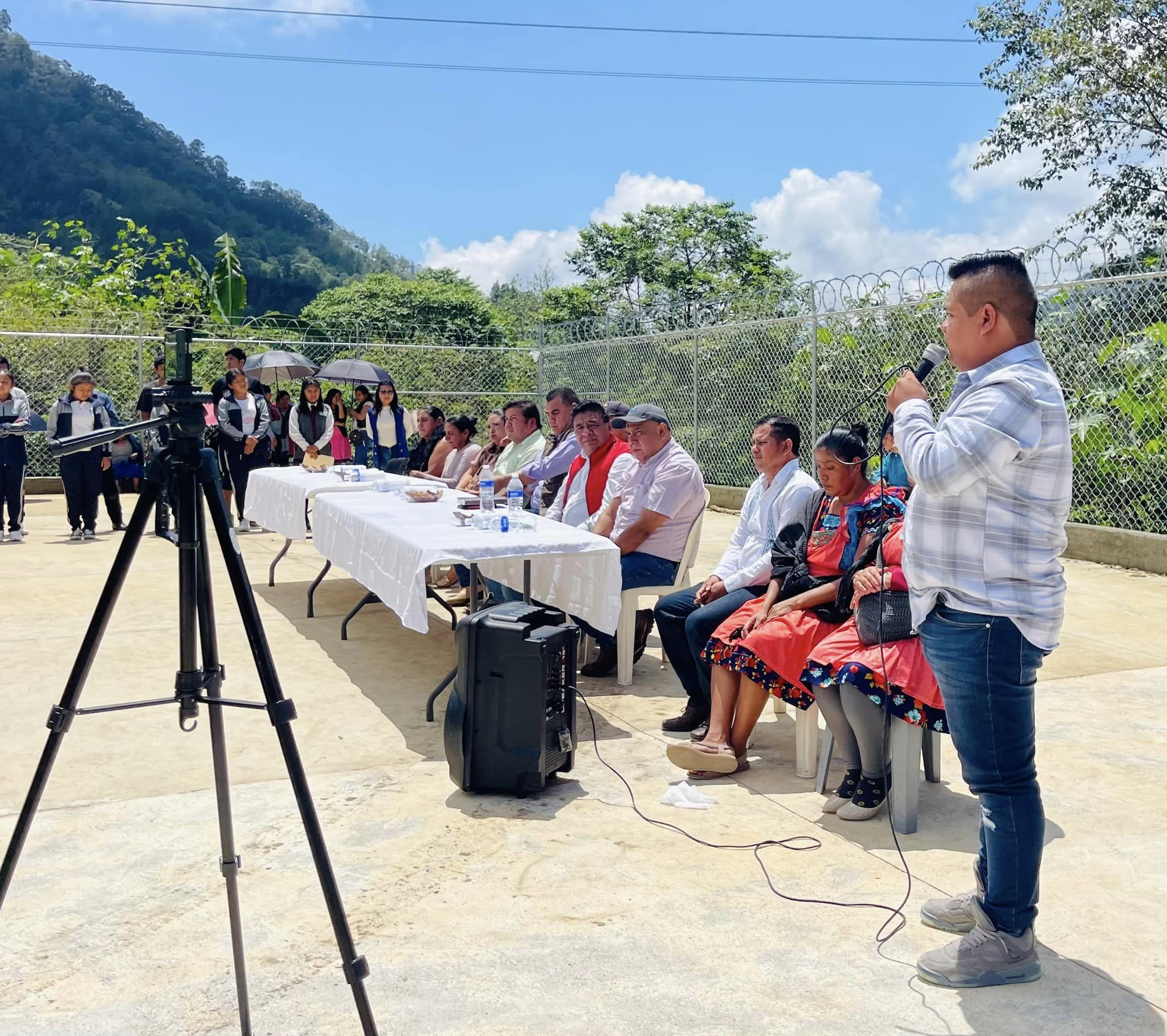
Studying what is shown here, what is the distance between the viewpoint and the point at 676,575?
6.03m

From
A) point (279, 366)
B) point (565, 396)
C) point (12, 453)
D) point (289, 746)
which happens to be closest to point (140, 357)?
point (279, 366)

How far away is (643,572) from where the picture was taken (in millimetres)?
5863

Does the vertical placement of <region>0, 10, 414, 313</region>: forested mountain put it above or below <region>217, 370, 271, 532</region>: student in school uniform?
above

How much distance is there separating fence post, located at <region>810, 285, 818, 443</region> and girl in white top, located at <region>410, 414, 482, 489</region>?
4.15 m

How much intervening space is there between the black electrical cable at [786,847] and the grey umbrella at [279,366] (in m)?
10.4

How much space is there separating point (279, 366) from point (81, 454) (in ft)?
10.3

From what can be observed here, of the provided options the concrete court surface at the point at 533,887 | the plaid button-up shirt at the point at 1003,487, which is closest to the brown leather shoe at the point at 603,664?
the concrete court surface at the point at 533,887

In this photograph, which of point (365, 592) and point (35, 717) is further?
point (365, 592)

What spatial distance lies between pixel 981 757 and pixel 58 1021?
7.20 ft

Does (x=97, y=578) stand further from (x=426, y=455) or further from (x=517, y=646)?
(x=517, y=646)

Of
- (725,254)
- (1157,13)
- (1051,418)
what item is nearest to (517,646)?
(1051,418)

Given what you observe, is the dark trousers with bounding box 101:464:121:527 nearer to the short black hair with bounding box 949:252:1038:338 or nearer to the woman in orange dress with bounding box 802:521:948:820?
the woman in orange dress with bounding box 802:521:948:820

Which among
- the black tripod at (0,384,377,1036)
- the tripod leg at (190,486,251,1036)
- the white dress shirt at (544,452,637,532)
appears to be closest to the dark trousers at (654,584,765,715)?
the white dress shirt at (544,452,637,532)

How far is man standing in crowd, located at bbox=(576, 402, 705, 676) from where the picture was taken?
585cm
